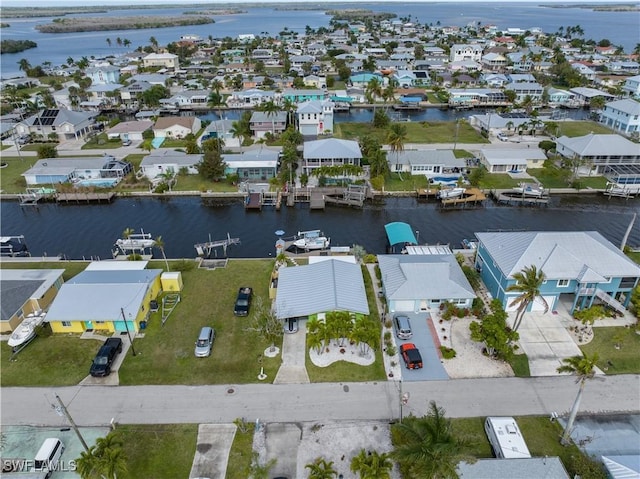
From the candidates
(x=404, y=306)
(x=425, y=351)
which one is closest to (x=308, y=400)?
(x=425, y=351)

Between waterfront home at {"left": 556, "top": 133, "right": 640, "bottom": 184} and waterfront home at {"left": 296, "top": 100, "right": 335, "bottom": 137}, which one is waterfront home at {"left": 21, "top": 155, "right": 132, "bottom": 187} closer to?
waterfront home at {"left": 296, "top": 100, "right": 335, "bottom": 137}

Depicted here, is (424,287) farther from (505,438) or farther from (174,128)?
(174,128)

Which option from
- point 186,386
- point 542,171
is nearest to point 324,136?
point 542,171

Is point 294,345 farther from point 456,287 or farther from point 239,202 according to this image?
point 239,202

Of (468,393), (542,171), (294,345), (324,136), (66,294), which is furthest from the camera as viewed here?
(324,136)

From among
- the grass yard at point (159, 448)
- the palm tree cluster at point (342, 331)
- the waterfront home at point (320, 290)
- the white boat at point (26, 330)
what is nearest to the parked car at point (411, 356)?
the palm tree cluster at point (342, 331)
